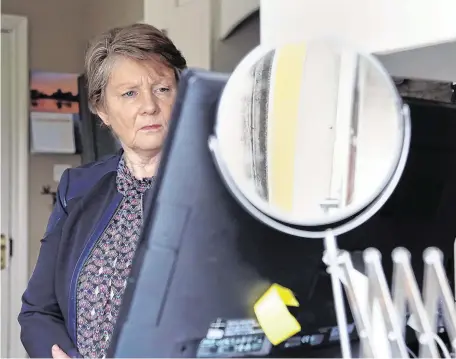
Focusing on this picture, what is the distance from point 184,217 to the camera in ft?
1.98

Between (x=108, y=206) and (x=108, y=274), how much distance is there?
0.10 meters

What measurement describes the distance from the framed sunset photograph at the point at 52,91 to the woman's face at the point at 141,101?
220 cm

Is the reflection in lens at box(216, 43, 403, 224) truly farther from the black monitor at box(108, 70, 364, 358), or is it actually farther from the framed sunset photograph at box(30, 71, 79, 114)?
the framed sunset photograph at box(30, 71, 79, 114)

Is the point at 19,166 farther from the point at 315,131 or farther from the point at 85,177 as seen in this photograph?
the point at 315,131

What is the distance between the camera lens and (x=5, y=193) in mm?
2943

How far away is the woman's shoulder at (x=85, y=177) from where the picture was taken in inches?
39.1

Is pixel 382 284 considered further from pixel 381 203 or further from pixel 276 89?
pixel 276 89

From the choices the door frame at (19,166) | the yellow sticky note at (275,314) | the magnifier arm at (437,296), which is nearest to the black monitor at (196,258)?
the yellow sticky note at (275,314)

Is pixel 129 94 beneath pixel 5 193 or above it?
above

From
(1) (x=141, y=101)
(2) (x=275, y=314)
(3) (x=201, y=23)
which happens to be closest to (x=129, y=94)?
(1) (x=141, y=101)

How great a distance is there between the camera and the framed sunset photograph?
9.71 ft

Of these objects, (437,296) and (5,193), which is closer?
(437,296)

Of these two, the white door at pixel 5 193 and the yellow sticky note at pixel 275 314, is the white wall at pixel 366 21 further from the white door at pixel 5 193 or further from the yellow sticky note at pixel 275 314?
the white door at pixel 5 193

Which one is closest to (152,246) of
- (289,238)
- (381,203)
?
(289,238)
